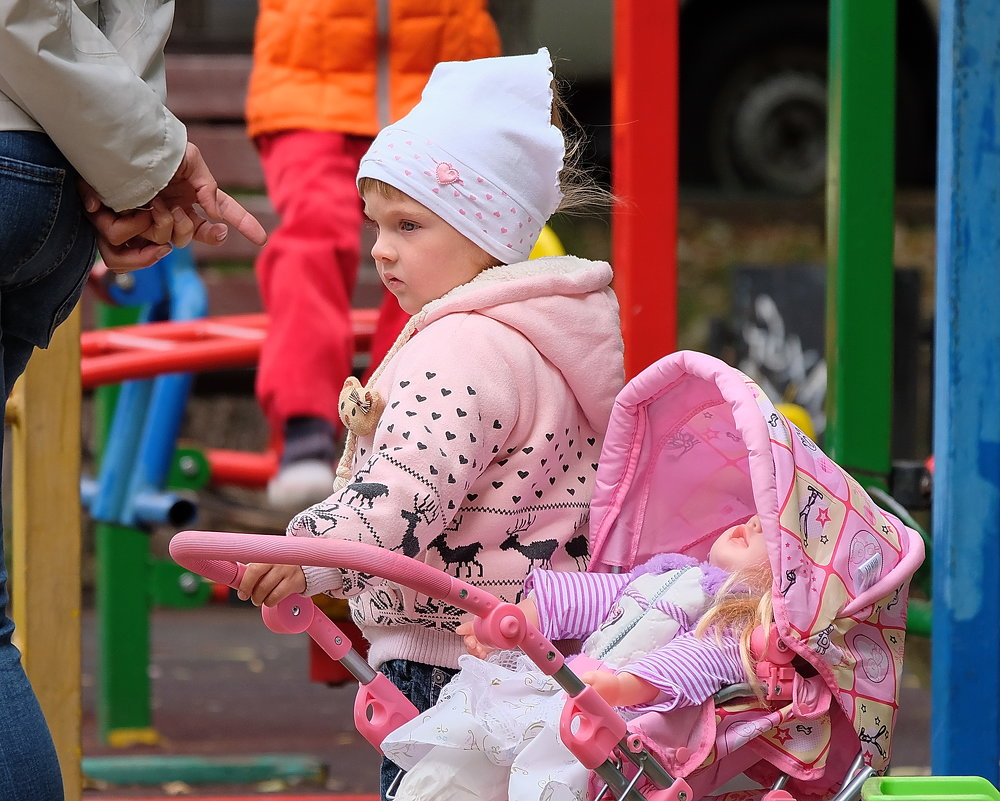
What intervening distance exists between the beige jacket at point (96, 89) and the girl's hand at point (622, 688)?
0.77 m

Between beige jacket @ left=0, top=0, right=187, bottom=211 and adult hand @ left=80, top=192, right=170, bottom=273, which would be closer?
beige jacket @ left=0, top=0, right=187, bottom=211

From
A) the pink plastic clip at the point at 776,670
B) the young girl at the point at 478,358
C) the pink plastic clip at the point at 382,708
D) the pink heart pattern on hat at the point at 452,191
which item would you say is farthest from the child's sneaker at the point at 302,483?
the pink plastic clip at the point at 776,670

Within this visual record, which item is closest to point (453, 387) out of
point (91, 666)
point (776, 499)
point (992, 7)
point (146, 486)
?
point (776, 499)

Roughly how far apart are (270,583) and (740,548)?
59 centimetres

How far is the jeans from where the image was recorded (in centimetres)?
207

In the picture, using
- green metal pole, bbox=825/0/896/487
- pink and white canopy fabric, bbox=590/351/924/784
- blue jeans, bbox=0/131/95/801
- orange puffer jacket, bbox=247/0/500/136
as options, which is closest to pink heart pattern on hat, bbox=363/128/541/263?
pink and white canopy fabric, bbox=590/351/924/784

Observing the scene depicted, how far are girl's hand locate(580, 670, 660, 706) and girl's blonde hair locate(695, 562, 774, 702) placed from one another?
0.41 feet

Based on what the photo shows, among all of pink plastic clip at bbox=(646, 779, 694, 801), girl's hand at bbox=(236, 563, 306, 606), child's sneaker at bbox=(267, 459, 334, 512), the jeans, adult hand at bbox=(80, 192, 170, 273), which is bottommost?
child's sneaker at bbox=(267, 459, 334, 512)

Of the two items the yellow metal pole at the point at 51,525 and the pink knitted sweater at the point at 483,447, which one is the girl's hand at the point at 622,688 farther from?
the yellow metal pole at the point at 51,525

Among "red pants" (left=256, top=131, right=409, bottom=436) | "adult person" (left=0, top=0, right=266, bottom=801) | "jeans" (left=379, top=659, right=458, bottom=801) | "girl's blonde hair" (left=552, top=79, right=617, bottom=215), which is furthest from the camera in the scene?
"red pants" (left=256, top=131, right=409, bottom=436)

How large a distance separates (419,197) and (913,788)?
945mm

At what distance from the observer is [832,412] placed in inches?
114

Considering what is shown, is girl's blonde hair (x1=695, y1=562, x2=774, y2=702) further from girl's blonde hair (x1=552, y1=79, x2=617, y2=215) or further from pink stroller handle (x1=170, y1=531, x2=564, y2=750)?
girl's blonde hair (x1=552, y1=79, x2=617, y2=215)

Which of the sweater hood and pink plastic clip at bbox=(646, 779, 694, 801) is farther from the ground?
the sweater hood
